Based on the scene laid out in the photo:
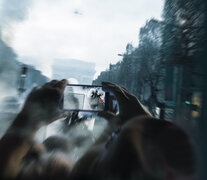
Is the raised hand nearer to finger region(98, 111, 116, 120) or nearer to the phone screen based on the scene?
finger region(98, 111, 116, 120)

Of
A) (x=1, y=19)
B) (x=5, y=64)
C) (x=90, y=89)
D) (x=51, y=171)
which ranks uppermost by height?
(x=1, y=19)

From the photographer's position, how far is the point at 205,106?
500 millimetres

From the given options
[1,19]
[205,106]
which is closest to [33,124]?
[205,106]

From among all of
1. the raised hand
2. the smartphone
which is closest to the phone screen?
the smartphone

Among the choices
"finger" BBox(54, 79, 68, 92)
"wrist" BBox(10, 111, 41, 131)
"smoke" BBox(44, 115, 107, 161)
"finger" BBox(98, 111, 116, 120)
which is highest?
"finger" BBox(54, 79, 68, 92)

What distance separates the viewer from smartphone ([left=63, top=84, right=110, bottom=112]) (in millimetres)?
513

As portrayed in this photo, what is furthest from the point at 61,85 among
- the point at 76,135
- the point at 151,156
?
the point at 76,135

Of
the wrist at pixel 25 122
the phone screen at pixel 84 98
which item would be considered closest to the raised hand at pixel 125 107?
the phone screen at pixel 84 98

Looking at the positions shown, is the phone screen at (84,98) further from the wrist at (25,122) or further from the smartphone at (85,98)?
the wrist at (25,122)

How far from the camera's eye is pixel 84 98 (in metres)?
0.62

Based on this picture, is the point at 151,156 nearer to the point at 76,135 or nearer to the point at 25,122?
the point at 25,122

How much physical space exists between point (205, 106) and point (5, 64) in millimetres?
1456

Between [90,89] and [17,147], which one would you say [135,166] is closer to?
[17,147]

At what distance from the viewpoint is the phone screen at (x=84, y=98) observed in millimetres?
526
